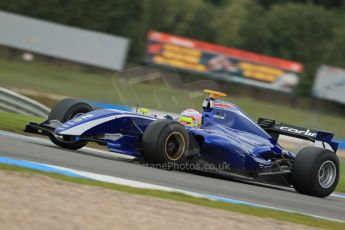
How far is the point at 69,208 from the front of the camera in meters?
5.96

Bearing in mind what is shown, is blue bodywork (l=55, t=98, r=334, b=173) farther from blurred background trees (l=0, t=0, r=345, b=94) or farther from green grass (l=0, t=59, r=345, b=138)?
blurred background trees (l=0, t=0, r=345, b=94)

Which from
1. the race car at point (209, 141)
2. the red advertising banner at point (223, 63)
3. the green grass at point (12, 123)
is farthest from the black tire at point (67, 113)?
the red advertising banner at point (223, 63)

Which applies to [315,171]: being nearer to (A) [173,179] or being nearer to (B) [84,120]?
(A) [173,179]

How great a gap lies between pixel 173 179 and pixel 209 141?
3.81ft

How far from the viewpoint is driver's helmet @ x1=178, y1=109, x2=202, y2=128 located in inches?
391

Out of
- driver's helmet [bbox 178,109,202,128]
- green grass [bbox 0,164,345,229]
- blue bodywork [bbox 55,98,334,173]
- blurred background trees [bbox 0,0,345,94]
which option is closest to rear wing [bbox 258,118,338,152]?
blue bodywork [bbox 55,98,334,173]

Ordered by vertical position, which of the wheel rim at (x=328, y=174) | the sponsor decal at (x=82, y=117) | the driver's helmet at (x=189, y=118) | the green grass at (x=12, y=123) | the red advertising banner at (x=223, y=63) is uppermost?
the red advertising banner at (x=223, y=63)

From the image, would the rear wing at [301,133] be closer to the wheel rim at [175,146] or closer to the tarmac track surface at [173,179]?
the tarmac track surface at [173,179]

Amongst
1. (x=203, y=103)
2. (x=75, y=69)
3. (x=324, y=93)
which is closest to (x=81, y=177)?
(x=203, y=103)

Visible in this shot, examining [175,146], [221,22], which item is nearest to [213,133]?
[175,146]

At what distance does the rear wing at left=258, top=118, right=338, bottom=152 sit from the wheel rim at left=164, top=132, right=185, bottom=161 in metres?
2.14

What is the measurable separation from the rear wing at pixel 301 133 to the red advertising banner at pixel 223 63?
24.3m

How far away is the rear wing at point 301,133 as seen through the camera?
35.2ft

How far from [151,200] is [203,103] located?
11.4ft
